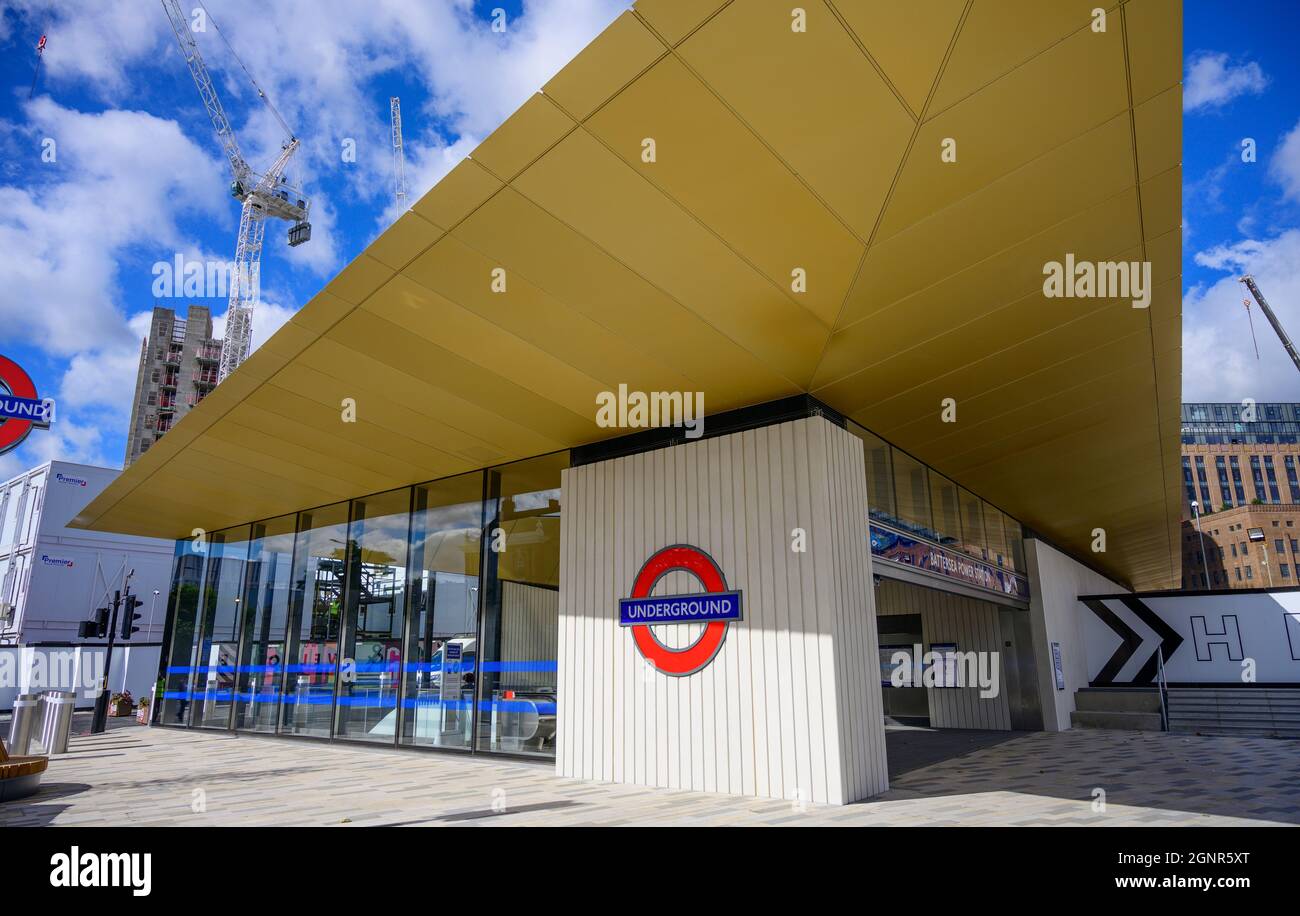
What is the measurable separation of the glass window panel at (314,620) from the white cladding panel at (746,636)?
20.4 ft

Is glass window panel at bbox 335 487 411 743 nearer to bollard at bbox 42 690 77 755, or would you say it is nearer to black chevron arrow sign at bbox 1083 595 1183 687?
bollard at bbox 42 690 77 755

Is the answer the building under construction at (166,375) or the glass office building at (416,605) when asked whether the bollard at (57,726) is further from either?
the building under construction at (166,375)

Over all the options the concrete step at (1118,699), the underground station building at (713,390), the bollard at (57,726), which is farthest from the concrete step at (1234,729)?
the bollard at (57,726)

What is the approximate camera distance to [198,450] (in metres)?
11.0

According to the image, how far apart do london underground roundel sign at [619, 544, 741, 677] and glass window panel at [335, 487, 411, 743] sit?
5.31 meters

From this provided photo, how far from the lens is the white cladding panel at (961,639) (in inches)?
650

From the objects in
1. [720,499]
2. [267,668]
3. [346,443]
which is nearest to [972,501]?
[720,499]

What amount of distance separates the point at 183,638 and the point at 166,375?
179 ft

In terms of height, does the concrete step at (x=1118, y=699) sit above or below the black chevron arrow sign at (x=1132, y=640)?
below

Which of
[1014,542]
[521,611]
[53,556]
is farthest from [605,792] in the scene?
[53,556]

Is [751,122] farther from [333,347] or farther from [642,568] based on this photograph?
[642,568]

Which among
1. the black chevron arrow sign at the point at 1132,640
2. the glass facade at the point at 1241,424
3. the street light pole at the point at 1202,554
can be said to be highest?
the glass facade at the point at 1241,424

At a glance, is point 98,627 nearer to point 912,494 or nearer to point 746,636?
point 746,636


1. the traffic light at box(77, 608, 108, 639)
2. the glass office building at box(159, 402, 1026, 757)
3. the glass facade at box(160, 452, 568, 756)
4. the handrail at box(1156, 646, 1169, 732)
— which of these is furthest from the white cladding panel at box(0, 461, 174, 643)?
the handrail at box(1156, 646, 1169, 732)
